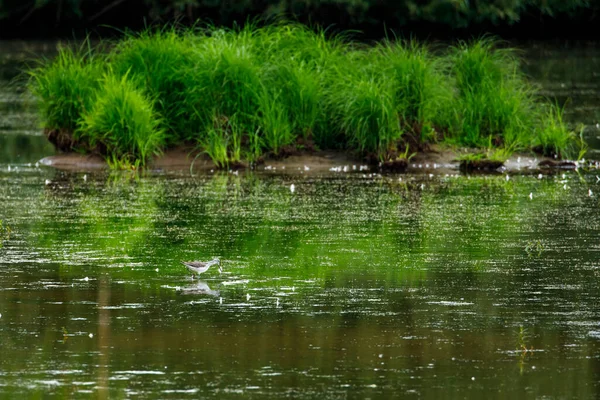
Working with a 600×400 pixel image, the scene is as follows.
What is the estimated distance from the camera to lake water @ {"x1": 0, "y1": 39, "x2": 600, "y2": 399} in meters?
7.52

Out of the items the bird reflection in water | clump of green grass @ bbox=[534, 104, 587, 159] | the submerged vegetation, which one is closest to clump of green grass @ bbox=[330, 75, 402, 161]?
clump of green grass @ bbox=[534, 104, 587, 159]

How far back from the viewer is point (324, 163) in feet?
60.4

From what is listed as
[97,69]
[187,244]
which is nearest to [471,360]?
[187,244]

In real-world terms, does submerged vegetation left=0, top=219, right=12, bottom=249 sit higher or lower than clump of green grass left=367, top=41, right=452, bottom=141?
lower

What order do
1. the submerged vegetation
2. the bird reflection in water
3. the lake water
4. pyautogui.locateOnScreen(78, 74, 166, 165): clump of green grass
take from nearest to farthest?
the lake water < the bird reflection in water < the submerged vegetation < pyautogui.locateOnScreen(78, 74, 166, 165): clump of green grass

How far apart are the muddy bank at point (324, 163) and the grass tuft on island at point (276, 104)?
0.14 m

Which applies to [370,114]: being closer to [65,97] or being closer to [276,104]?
[276,104]

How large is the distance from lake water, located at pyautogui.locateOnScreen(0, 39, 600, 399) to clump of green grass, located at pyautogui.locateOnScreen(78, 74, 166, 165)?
1060mm

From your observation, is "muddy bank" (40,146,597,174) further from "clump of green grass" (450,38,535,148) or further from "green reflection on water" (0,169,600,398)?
"green reflection on water" (0,169,600,398)

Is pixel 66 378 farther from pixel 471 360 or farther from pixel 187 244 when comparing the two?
pixel 187 244

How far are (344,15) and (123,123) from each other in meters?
26.8

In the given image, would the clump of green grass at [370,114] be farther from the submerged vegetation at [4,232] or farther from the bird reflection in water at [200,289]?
the bird reflection in water at [200,289]

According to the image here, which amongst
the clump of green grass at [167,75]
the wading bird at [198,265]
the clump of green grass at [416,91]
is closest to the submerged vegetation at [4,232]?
the wading bird at [198,265]

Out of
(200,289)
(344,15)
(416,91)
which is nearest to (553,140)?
(416,91)
